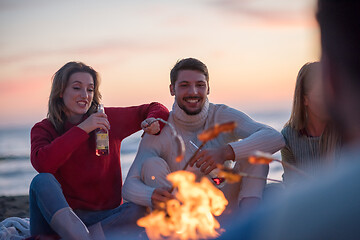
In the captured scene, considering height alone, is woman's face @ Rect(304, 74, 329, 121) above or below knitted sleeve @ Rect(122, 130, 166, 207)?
above

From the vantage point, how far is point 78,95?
4004 millimetres

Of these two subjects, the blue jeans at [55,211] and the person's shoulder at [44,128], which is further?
the person's shoulder at [44,128]

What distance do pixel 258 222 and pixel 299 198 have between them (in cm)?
12

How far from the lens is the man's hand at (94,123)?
3.72 meters

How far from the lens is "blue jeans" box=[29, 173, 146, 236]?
3.39m

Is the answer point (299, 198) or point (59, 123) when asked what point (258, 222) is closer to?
point (299, 198)

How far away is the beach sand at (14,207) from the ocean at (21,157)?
2919 millimetres

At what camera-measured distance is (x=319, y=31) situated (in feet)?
3.27

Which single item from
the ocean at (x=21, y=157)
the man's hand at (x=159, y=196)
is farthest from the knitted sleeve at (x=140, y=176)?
the ocean at (x=21, y=157)

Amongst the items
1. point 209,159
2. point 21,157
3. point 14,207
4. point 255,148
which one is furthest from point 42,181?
point 21,157

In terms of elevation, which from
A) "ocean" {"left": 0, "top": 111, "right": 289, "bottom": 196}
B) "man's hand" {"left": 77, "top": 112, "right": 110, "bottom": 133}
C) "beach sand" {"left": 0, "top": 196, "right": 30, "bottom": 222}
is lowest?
"ocean" {"left": 0, "top": 111, "right": 289, "bottom": 196}

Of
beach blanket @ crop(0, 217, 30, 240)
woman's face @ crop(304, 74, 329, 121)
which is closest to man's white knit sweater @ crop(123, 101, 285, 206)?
woman's face @ crop(304, 74, 329, 121)

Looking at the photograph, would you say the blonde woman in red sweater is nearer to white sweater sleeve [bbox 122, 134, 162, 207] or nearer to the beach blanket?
white sweater sleeve [bbox 122, 134, 162, 207]

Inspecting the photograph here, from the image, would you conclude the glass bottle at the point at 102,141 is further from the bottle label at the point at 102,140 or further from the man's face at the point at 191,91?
the man's face at the point at 191,91
